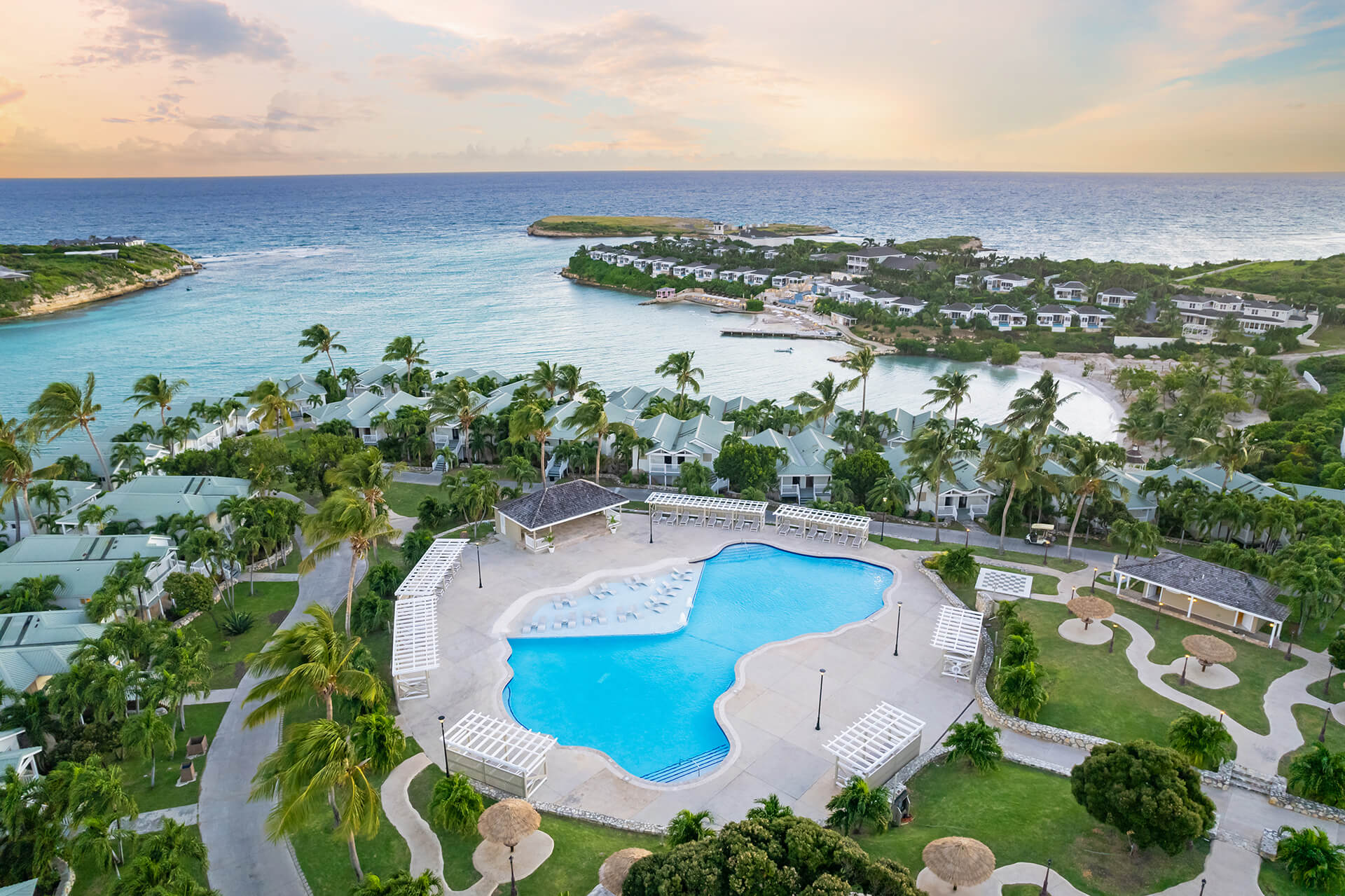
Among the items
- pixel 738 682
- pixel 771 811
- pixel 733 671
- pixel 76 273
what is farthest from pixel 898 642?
pixel 76 273

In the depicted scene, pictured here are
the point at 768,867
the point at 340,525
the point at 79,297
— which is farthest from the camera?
the point at 79,297

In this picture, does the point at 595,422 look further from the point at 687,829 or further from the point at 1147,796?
the point at 1147,796

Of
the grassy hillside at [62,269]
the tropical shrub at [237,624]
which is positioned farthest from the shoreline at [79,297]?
the tropical shrub at [237,624]

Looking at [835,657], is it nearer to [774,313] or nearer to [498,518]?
[498,518]

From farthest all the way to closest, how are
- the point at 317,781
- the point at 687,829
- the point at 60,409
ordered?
1. the point at 60,409
2. the point at 687,829
3. the point at 317,781

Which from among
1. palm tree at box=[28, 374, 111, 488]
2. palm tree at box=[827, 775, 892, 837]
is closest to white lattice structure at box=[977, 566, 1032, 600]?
palm tree at box=[827, 775, 892, 837]

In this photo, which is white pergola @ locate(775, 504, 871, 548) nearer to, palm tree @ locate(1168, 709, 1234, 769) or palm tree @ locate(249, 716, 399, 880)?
palm tree @ locate(1168, 709, 1234, 769)

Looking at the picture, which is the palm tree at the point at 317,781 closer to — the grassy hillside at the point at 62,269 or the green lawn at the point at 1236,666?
the green lawn at the point at 1236,666
